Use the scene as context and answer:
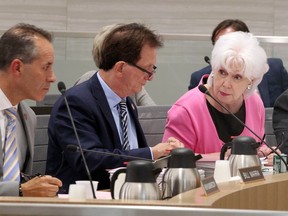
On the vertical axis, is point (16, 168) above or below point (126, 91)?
below

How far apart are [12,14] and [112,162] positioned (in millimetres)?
4456

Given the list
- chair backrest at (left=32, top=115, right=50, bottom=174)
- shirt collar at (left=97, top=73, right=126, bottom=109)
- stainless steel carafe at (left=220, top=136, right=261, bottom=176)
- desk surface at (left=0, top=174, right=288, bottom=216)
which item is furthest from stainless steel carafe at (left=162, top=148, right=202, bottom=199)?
chair backrest at (left=32, top=115, right=50, bottom=174)

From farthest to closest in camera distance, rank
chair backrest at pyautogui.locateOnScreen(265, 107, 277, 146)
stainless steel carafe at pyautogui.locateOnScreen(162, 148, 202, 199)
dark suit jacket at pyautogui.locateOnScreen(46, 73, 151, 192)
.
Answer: chair backrest at pyautogui.locateOnScreen(265, 107, 277, 146) → dark suit jacket at pyautogui.locateOnScreen(46, 73, 151, 192) → stainless steel carafe at pyautogui.locateOnScreen(162, 148, 202, 199)

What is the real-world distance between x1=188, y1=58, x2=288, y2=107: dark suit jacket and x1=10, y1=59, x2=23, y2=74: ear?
2525mm

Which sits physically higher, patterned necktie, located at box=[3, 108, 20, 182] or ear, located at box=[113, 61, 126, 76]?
ear, located at box=[113, 61, 126, 76]

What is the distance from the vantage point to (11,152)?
352cm

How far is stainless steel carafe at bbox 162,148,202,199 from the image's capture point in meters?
2.71

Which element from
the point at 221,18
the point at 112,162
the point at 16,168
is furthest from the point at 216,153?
the point at 221,18

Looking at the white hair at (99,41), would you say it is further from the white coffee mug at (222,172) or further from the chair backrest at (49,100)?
the chair backrest at (49,100)

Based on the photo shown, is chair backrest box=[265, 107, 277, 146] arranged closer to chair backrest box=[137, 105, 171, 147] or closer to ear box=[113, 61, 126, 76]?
chair backrest box=[137, 105, 171, 147]

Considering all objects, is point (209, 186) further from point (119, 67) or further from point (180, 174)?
point (119, 67)

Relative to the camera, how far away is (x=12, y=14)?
801 cm

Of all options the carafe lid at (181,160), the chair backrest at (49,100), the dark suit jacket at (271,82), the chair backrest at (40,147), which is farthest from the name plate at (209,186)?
the chair backrest at (49,100)

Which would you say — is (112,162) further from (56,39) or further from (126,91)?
(56,39)
